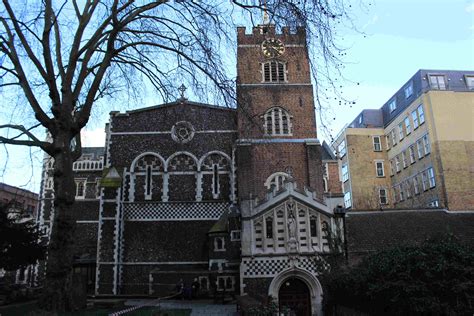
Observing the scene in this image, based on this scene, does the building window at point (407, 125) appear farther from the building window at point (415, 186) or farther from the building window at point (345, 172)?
the building window at point (345, 172)

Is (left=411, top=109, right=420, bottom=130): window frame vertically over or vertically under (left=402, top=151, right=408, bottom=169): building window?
over

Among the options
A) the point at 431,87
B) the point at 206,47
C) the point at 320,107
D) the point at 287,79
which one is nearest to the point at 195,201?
the point at 287,79

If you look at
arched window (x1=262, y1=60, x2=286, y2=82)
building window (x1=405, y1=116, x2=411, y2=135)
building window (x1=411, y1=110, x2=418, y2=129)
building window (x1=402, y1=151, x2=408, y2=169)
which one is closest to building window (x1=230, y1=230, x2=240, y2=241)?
arched window (x1=262, y1=60, x2=286, y2=82)

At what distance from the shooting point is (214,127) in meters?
28.5

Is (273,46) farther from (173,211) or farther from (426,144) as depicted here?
(426,144)

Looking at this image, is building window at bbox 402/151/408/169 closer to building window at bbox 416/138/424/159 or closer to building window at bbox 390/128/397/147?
building window at bbox 390/128/397/147

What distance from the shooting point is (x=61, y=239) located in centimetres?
951

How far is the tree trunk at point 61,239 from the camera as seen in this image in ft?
29.9

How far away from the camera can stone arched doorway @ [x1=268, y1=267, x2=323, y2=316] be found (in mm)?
18859

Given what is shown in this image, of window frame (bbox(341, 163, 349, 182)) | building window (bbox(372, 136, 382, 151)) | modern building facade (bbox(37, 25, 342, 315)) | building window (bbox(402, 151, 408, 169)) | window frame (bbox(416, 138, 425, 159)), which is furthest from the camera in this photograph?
window frame (bbox(341, 163, 349, 182))

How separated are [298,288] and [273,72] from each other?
1528 cm

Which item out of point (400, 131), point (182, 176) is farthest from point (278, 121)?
point (400, 131)

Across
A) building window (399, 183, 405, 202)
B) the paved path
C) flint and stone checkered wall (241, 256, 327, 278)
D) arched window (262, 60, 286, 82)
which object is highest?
arched window (262, 60, 286, 82)

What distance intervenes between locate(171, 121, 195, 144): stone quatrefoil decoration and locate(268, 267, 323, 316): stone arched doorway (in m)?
12.8
